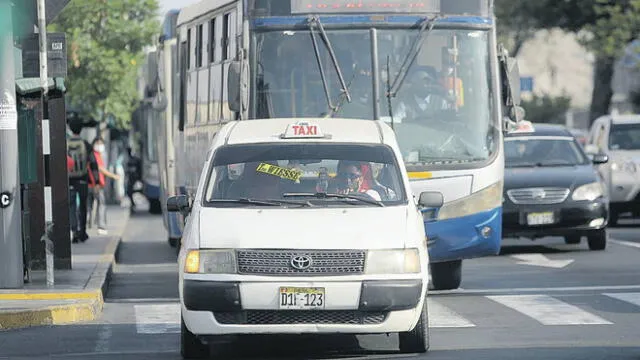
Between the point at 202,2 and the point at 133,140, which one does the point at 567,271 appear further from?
the point at 133,140

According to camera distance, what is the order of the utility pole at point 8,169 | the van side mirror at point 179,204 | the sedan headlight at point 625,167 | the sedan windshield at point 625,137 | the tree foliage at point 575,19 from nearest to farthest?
the van side mirror at point 179,204 → the utility pole at point 8,169 → the sedan headlight at point 625,167 → the sedan windshield at point 625,137 → the tree foliage at point 575,19

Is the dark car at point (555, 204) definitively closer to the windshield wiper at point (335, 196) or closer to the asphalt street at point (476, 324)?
the asphalt street at point (476, 324)

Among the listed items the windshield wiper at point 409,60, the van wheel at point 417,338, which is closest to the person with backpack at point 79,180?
the windshield wiper at point 409,60

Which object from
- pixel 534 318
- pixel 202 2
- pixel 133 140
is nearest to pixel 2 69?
pixel 202 2

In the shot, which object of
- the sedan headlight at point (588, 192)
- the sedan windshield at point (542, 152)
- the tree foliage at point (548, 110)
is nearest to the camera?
the sedan headlight at point (588, 192)

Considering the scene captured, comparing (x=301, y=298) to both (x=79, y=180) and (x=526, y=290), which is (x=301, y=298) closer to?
(x=526, y=290)

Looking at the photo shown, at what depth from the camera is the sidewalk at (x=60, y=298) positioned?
14.4 m

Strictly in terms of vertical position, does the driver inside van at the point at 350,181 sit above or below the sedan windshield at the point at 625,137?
above

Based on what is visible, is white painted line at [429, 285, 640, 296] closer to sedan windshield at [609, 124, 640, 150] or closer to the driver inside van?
the driver inside van

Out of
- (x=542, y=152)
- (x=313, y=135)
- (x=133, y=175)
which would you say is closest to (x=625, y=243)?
(x=542, y=152)

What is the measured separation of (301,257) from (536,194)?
37.0 feet

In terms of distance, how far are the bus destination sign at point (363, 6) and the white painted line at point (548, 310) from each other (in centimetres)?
299

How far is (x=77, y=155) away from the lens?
994 inches

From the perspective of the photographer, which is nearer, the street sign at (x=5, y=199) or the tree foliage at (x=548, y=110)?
the street sign at (x=5, y=199)
